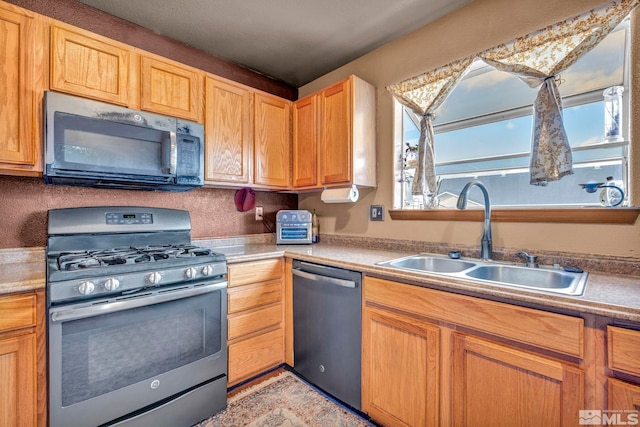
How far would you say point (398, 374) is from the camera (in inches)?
57.1

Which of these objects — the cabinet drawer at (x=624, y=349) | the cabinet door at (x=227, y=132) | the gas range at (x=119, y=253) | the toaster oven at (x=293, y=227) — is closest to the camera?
the cabinet drawer at (x=624, y=349)

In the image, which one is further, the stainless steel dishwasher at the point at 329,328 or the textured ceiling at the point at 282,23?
the textured ceiling at the point at 282,23

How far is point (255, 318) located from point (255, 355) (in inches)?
9.8

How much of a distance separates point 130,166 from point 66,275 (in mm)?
702

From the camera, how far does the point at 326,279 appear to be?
1775 mm

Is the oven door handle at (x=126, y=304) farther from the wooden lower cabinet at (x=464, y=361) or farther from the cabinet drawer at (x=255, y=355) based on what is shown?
the wooden lower cabinet at (x=464, y=361)

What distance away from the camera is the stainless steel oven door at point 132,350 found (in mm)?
1267

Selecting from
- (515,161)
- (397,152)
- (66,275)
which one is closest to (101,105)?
(66,275)

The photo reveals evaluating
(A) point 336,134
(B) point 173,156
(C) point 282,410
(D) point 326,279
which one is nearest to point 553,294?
(D) point 326,279

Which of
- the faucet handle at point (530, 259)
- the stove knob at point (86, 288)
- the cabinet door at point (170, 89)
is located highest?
the cabinet door at point (170, 89)

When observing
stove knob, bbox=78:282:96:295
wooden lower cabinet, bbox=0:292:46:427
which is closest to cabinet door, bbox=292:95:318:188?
stove knob, bbox=78:282:96:295

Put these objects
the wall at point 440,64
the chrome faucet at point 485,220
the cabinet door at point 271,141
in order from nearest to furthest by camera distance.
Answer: the wall at point 440,64, the chrome faucet at point 485,220, the cabinet door at point 271,141

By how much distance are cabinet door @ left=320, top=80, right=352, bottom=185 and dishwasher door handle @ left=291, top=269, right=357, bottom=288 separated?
28.5 inches

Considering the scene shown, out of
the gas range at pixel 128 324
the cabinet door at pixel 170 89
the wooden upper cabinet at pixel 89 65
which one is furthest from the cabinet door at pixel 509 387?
the wooden upper cabinet at pixel 89 65
